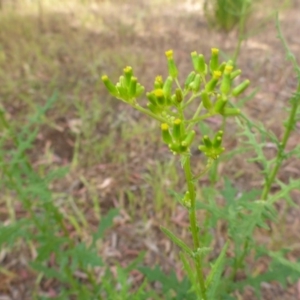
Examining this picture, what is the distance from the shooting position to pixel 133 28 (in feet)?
17.3

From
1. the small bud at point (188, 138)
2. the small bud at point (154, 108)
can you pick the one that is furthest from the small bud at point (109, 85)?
the small bud at point (188, 138)

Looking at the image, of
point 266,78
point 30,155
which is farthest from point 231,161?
point 30,155

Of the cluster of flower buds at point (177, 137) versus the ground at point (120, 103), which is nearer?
the cluster of flower buds at point (177, 137)

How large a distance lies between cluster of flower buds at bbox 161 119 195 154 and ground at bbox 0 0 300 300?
1145mm

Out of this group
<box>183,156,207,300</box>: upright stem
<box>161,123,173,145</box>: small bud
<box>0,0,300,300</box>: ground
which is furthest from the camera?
<box>0,0,300,300</box>: ground

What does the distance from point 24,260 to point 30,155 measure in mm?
979

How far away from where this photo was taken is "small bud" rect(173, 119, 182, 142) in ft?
3.50

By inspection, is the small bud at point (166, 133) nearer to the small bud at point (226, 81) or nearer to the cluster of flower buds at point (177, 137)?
the cluster of flower buds at point (177, 137)

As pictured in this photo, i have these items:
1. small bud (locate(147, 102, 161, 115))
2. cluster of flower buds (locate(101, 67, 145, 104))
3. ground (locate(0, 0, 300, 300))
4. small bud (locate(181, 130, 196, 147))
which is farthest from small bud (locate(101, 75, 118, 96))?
ground (locate(0, 0, 300, 300))

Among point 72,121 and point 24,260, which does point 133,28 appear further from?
point 24,260

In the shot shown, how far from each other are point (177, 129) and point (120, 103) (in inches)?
119

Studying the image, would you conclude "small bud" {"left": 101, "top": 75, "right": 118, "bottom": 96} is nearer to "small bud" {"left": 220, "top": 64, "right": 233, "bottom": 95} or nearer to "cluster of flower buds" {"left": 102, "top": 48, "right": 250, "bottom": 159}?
"cluster of flower buds" {"left": 102, "top": 48, "right": 250, "bottom": 159}

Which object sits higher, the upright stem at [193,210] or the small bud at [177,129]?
the small bud at [177,129]

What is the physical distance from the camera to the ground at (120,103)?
9.73ft
